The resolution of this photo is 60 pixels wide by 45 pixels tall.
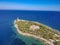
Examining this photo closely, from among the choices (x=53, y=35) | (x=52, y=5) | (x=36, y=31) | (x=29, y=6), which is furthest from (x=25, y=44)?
(x=52, y=5)

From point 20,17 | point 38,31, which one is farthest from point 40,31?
point 20,17

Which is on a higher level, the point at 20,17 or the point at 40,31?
the point at 20,17

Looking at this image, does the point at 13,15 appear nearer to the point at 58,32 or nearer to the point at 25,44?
the point at 25,44

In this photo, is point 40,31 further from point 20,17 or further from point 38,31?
point 20,17
